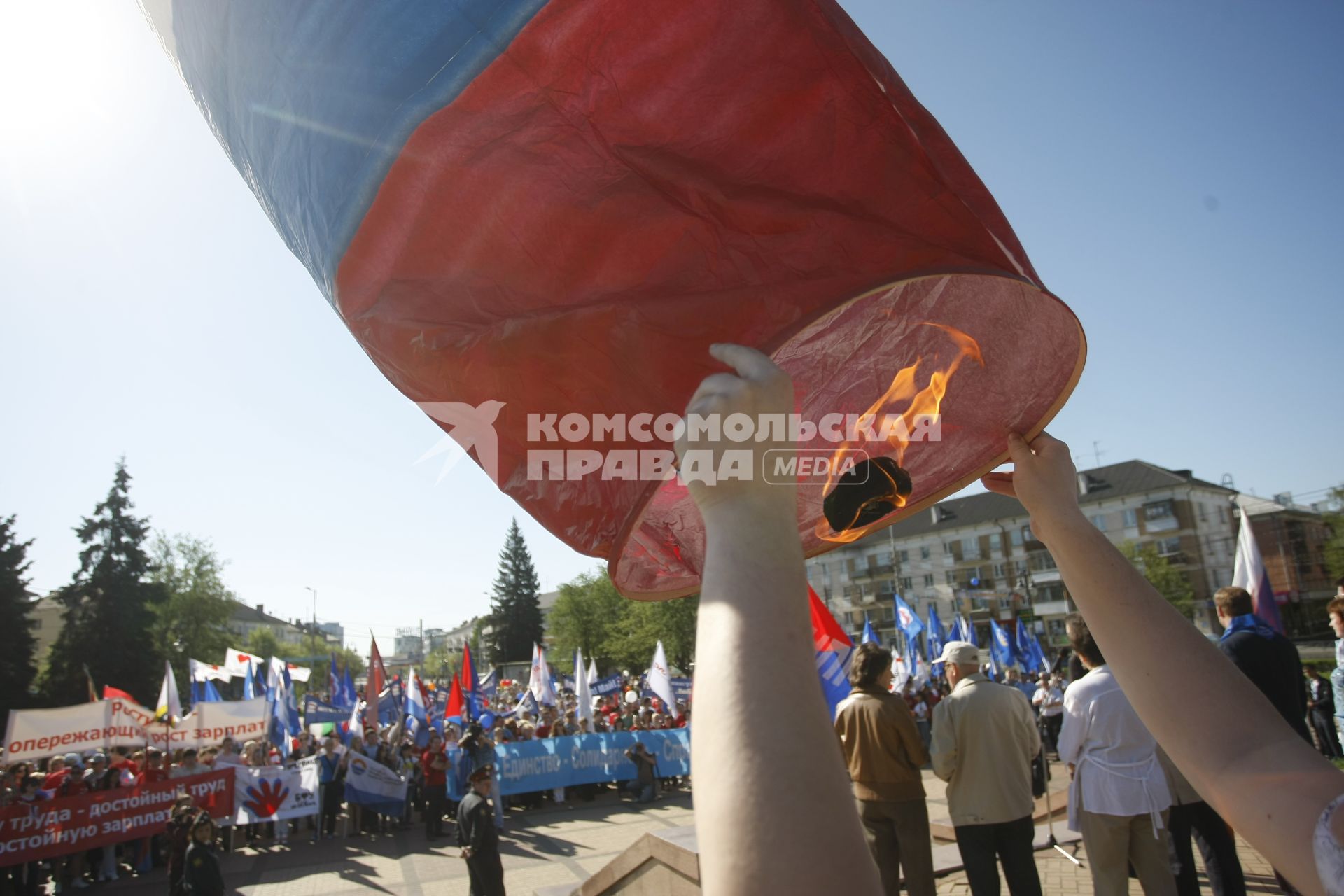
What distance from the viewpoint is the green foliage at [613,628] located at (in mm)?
57688

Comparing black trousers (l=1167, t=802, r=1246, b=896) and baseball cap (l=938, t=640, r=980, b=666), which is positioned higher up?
baseball cap (l=938, t=640, r=980, b=666)

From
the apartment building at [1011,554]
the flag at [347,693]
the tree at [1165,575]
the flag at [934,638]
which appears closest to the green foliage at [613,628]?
the apartment building at [1011,554]

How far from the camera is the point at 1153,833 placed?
5.04 metres

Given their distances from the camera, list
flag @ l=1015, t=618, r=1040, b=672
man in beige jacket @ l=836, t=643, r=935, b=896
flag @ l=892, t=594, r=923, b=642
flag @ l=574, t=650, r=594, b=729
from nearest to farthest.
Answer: man in beige jacket @ l=836, t=643, r=935, b=896, flag @ l=574, t=650, r=594, b=729, flag @ l=892, t=594, r=923, b=642, flag @ l=1015, t=618, r=1040, b=672

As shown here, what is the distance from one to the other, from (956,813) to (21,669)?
40.4m

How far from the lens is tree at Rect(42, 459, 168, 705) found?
36.7m

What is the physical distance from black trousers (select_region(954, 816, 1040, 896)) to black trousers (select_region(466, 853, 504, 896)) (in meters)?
4.59

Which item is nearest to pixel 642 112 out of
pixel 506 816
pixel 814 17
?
pixel 814 17

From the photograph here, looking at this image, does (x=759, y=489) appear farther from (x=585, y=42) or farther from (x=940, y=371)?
(x=940, y=371)

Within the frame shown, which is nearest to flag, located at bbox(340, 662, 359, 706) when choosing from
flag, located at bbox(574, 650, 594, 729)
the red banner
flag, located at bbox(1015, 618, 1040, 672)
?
flag, located at bbox(574, 650, 594, 729)

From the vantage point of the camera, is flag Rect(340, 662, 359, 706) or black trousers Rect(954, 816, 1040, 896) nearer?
black trousers Rect(954, 816, 1040, 896)

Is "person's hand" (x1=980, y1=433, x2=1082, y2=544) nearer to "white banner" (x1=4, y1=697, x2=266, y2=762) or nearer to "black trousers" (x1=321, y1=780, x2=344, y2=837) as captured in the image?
"black trousers" (x1=321, y1=780, x2=344, y2=837)

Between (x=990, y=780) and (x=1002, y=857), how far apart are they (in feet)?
1.85

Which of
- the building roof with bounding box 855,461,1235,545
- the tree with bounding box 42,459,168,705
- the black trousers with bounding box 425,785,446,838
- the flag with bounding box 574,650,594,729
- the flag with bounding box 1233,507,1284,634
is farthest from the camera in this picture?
the building roof with bounding box 855,461,1235,545
